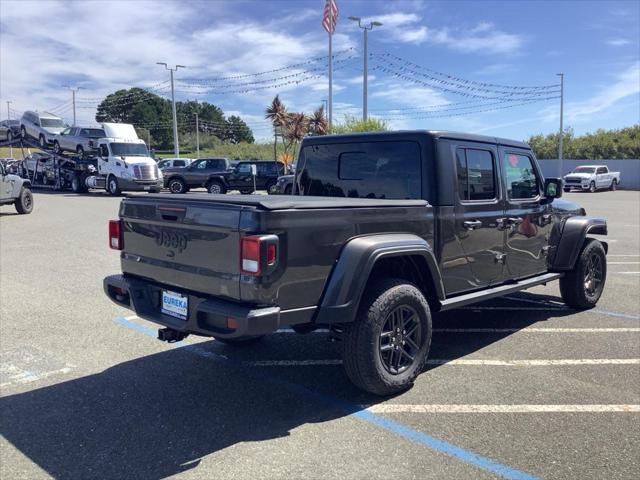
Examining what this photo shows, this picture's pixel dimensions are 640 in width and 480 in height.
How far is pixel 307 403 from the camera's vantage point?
3947mm

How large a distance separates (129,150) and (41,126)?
585cm

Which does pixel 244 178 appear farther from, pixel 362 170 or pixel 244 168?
pixel 362 170

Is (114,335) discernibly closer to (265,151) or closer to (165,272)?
(165,272)

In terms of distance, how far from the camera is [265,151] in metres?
76.0

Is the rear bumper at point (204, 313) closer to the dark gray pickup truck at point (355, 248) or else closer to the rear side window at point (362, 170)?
the dark gray pickup truck at point (355, 248)

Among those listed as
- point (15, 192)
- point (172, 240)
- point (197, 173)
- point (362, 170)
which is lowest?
point (172, 240)

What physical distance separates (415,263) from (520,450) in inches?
59.1

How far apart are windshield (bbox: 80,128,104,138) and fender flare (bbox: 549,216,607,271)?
990 inches

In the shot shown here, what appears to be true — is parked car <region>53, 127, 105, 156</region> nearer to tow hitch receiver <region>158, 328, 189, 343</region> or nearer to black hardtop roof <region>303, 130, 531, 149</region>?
black hardtop roof <region>303, 130, 531, 149</region>

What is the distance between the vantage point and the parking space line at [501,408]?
150 inches

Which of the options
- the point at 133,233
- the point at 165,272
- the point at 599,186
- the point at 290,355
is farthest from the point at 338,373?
the point at 599,186

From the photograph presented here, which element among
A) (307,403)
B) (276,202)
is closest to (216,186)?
(307,403)

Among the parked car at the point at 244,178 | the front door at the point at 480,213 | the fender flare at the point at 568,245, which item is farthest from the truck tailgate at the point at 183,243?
the parked car at the point at 244,178

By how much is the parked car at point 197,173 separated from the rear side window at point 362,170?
76.9 feet
